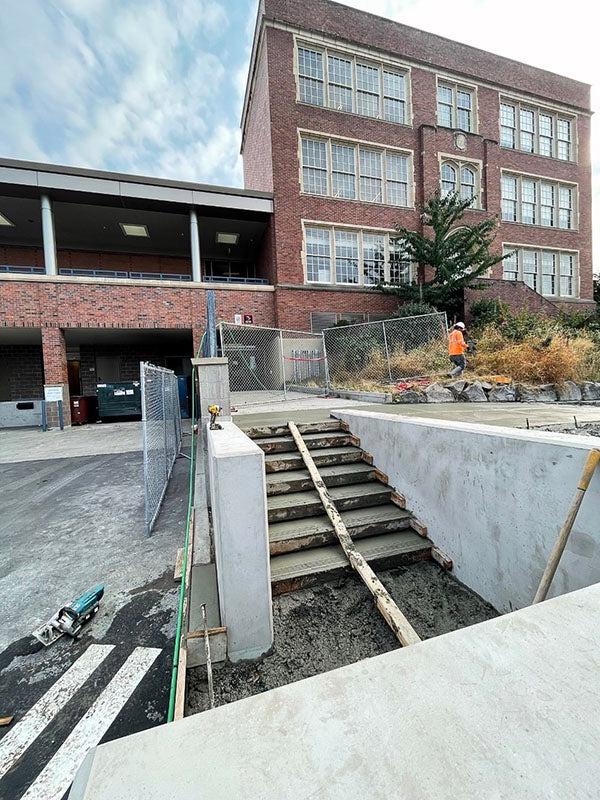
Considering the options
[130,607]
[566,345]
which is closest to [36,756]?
[130,607]

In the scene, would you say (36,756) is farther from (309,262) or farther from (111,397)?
(309,262)

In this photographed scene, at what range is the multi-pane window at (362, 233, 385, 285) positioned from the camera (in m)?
16.5

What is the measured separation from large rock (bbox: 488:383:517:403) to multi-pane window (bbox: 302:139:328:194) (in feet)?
39.4

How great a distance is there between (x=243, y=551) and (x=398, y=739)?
5.76 ft

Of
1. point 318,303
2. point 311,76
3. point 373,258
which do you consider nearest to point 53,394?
point 318,303

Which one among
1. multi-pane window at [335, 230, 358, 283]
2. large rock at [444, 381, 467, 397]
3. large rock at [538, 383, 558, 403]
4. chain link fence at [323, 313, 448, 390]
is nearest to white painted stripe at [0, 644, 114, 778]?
large rock at [444, 381, 467, 397]

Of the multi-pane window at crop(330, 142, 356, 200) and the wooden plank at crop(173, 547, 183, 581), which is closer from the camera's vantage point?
the wooden plank at crop(173, 547, 183, 581)

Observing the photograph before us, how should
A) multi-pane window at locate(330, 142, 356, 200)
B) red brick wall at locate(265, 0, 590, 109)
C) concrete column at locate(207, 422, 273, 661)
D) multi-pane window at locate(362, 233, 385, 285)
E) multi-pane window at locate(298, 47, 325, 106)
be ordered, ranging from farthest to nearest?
multi-pane window at locate(362, 233, 385, 285) < multi-pane window at locate(330, 142, 356, 200) < multi-pane window at locate(298, 47, 325, 106) < red brick wall at locate(265, 0, 590, 109) < concrete column at locate(207, 422, 273, 661)

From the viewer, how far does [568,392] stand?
8.78 meters

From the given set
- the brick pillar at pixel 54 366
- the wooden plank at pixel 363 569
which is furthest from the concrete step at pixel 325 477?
the brick pillar at pixel 54 366

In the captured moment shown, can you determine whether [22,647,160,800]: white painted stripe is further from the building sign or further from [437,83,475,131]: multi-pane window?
[437,83,475,131]: multi-pane window

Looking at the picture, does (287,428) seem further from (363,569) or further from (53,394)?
(53,394)

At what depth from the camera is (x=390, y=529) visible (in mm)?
3912

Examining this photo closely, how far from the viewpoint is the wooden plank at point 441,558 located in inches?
139
